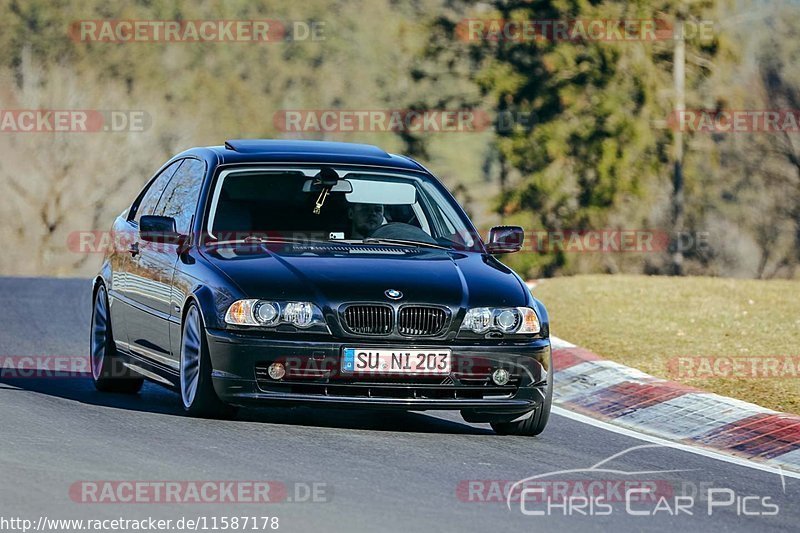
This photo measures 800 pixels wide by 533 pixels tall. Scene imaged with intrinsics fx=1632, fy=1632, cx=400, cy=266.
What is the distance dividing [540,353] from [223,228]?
2107 mm

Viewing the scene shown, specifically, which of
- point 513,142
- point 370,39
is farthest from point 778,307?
point 370,39

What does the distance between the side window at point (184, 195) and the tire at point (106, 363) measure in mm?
898

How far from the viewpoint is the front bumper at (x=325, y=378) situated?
8.80 m

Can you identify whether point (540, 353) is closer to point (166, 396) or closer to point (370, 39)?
point (166, 396)

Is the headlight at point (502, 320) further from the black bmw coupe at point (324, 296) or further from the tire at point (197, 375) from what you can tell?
the tire at point (197, 375)

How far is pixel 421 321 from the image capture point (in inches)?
352

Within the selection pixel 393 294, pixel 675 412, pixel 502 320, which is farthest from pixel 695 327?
pixel 393 294

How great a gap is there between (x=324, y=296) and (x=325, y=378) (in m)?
0.45

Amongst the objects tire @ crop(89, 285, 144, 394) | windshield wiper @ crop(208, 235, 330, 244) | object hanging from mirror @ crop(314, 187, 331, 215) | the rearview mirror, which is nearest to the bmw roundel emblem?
windshield wiper @ crop(208, 235, 330, 244)

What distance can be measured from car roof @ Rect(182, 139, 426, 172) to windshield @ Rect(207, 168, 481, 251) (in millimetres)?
86

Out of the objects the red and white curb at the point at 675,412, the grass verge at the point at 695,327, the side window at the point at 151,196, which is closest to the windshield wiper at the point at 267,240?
the side window at the point at 151,196

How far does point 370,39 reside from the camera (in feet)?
427

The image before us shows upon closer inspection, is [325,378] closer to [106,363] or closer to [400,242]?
[400,242]

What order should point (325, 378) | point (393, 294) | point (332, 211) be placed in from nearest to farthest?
point (325, 378)
point (393, 294)
point (332, 211)
